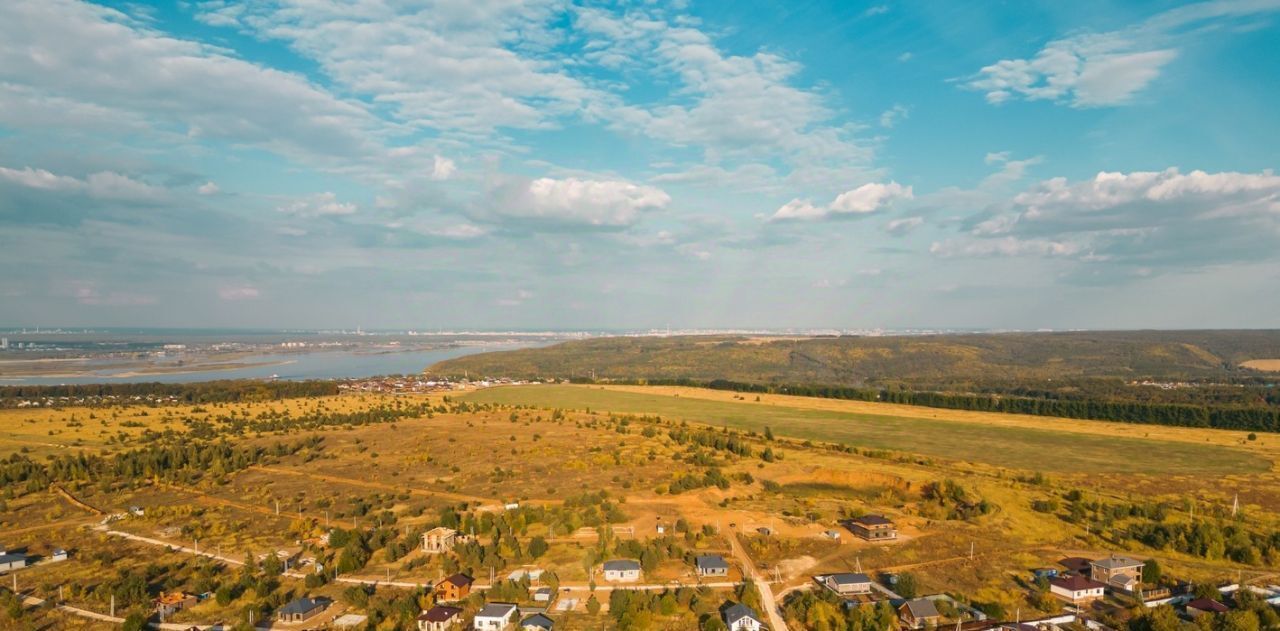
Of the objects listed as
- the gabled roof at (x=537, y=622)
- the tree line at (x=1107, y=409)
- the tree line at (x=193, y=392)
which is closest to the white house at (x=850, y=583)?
the gabled roof at (x=537, y=622)

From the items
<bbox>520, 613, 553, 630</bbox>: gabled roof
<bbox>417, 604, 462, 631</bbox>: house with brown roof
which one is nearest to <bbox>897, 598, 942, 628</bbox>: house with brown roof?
<bbox>520, 613, 553, 630</bbox>: gabled roof

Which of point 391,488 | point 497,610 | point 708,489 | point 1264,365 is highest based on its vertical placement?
point 1264,365

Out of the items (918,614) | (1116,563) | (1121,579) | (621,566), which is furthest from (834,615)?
(1116,563)

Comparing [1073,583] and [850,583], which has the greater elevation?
[1073,583]

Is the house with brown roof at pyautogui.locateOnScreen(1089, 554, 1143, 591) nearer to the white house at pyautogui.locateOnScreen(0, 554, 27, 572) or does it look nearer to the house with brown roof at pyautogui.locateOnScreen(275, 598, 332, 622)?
the house with brown roof at pyautogui.locateOnScreen(275, 598, 332, 622)

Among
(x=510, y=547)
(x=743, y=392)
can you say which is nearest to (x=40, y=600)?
(x=510, y=547)

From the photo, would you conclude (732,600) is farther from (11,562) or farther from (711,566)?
(11,562)

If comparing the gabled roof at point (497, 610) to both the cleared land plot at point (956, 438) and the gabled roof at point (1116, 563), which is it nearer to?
the gabled roof at point (1116, 563)

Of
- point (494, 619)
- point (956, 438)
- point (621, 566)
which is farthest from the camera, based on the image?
point (956, 438)
